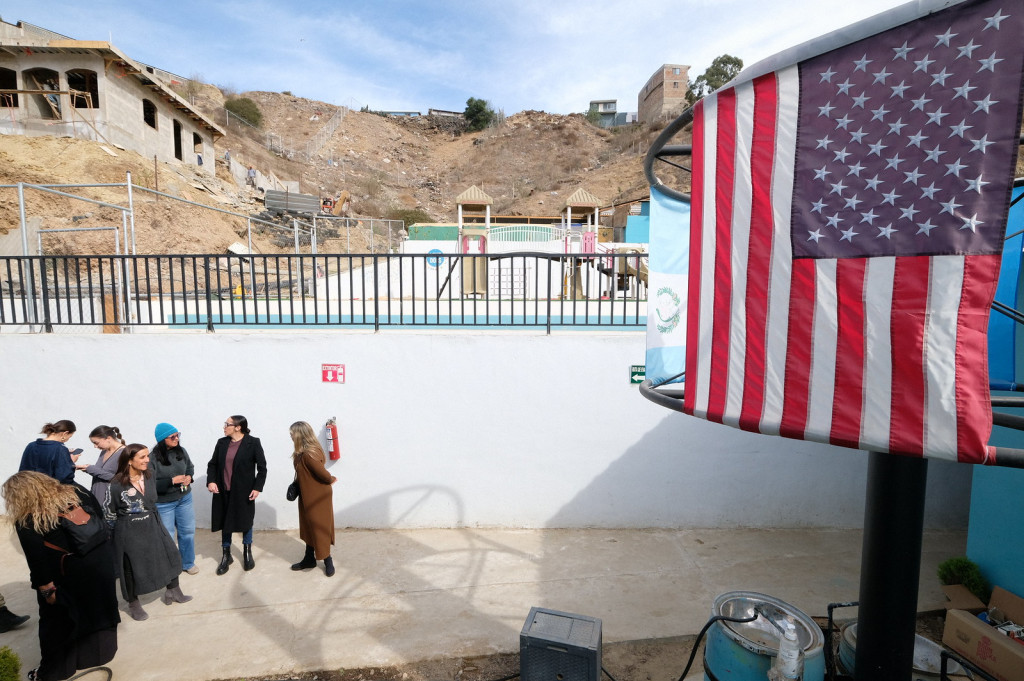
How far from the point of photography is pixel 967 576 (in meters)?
5.23

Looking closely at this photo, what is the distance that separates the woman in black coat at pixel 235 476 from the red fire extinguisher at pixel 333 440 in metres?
1.03

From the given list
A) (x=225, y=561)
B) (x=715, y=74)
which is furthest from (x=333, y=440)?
(x=715, y=74)

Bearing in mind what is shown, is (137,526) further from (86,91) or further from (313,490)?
(86,91)

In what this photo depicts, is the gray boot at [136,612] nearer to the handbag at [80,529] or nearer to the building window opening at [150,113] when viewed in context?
the handbag at [80,529]

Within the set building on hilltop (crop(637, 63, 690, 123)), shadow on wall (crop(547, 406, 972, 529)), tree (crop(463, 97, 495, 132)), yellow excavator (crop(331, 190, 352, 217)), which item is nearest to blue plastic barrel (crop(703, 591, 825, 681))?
shadow on wall (crop(547, 406, 972, 529))

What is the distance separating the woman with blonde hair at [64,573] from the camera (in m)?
3.70

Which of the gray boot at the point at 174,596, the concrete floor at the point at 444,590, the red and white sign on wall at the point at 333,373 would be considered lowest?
the concrete floor at the point at 444,590

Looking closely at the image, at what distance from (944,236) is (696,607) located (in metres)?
4.34

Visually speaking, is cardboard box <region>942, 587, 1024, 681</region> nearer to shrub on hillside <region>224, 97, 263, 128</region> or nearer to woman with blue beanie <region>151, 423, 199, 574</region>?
woman with blue beanie <region>151, 423, 199, 574</region>

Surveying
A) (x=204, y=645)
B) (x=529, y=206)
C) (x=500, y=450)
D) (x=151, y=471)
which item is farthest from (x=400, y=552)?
(x=529, y=206)

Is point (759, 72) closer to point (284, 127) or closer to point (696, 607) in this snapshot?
point (696, 607)

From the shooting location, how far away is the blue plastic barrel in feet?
10.1

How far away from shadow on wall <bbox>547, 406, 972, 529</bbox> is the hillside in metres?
20.8

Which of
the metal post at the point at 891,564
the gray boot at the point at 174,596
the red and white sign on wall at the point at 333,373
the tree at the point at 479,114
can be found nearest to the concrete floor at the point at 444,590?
the gray boot at the point at 174,596
